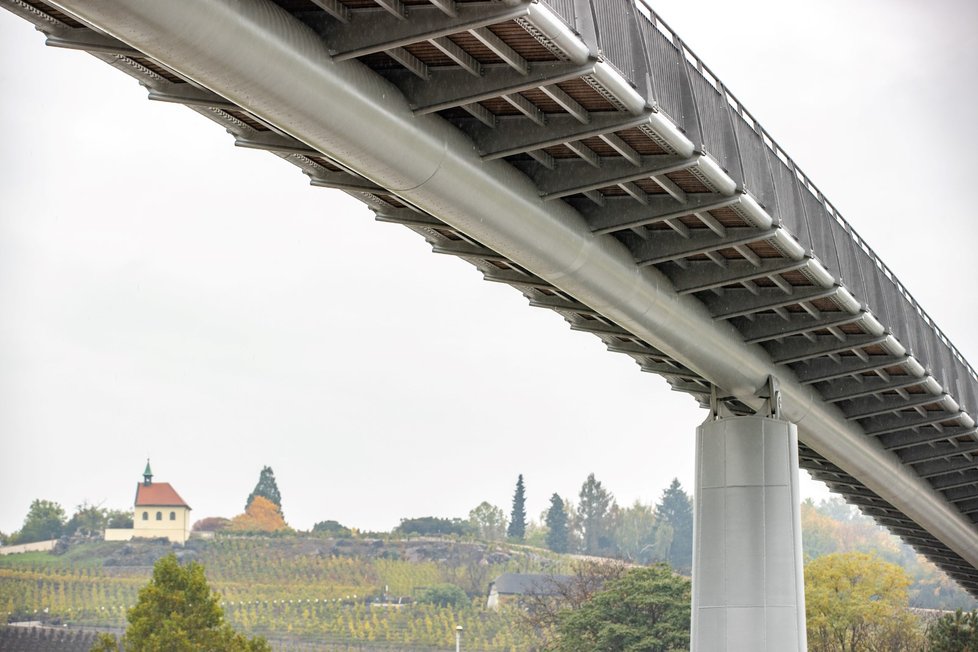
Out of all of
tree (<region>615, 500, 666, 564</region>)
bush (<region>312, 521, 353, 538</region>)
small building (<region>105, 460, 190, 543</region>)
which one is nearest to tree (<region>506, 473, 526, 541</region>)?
tree (<region>615, 500, 666, 564</region>)

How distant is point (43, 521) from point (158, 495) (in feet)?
33.9

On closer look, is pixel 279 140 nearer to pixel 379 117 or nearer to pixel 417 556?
pixel 379 117

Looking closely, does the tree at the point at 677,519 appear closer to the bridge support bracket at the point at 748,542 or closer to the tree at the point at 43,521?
the tree at the point at 43,521

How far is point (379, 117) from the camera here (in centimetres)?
1258

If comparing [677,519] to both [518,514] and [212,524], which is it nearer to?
[518,514]

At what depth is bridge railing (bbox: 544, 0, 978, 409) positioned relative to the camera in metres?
12.7

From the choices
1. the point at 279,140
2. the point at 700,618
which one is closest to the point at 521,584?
the point at 700,618

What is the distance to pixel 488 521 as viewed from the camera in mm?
137500

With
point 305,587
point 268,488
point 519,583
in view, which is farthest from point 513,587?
point 268,488

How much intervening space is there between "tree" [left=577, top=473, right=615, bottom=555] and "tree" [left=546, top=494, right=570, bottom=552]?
85.0 inches

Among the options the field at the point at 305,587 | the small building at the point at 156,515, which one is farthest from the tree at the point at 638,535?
the small building at the point at 156,515

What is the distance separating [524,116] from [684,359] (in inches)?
265

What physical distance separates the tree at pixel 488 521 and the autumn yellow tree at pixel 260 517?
19.8m

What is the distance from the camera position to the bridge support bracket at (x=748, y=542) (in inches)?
762
